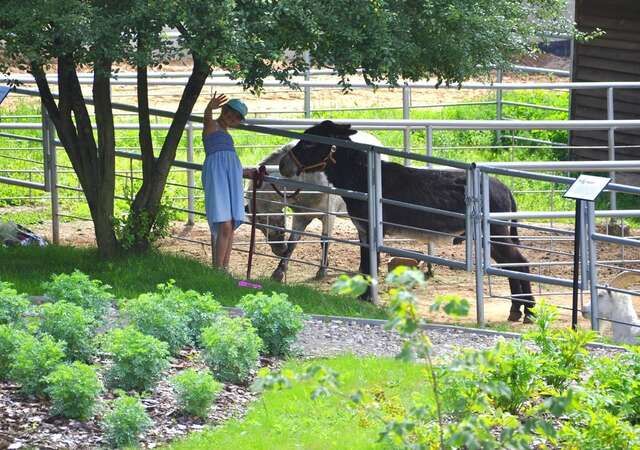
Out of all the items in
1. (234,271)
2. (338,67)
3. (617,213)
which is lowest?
(234,271)

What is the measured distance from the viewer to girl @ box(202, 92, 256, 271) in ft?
34.8

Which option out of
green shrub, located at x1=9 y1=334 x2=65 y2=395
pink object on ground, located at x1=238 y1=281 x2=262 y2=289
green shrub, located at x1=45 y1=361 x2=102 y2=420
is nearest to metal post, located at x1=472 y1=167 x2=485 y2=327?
pink object on ground, located at x1=238 y1=281 x2=262 y2=289

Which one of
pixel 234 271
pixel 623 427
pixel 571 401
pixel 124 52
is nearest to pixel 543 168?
pixel 234 271

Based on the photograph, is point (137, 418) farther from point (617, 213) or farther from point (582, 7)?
point (582, 7)

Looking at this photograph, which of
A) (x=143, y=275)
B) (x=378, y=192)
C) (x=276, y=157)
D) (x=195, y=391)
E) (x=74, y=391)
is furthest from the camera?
(x=276, y=157)

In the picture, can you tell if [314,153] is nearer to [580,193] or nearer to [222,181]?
[222,181]

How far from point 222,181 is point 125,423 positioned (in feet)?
15.6

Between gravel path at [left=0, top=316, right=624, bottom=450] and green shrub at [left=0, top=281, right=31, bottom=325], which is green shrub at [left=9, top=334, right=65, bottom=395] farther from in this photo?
green shrub at [left=0, top=281, right=31, bottom=325]

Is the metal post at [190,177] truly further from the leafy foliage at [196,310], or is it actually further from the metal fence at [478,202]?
the leafy foliage at [196,310]

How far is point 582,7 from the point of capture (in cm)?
1742

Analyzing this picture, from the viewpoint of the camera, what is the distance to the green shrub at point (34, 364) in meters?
6.67

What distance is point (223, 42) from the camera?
8688 millimetres

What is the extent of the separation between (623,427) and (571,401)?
96 centimetres

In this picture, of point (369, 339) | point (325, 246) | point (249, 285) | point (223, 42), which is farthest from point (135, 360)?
point (325, 246)
